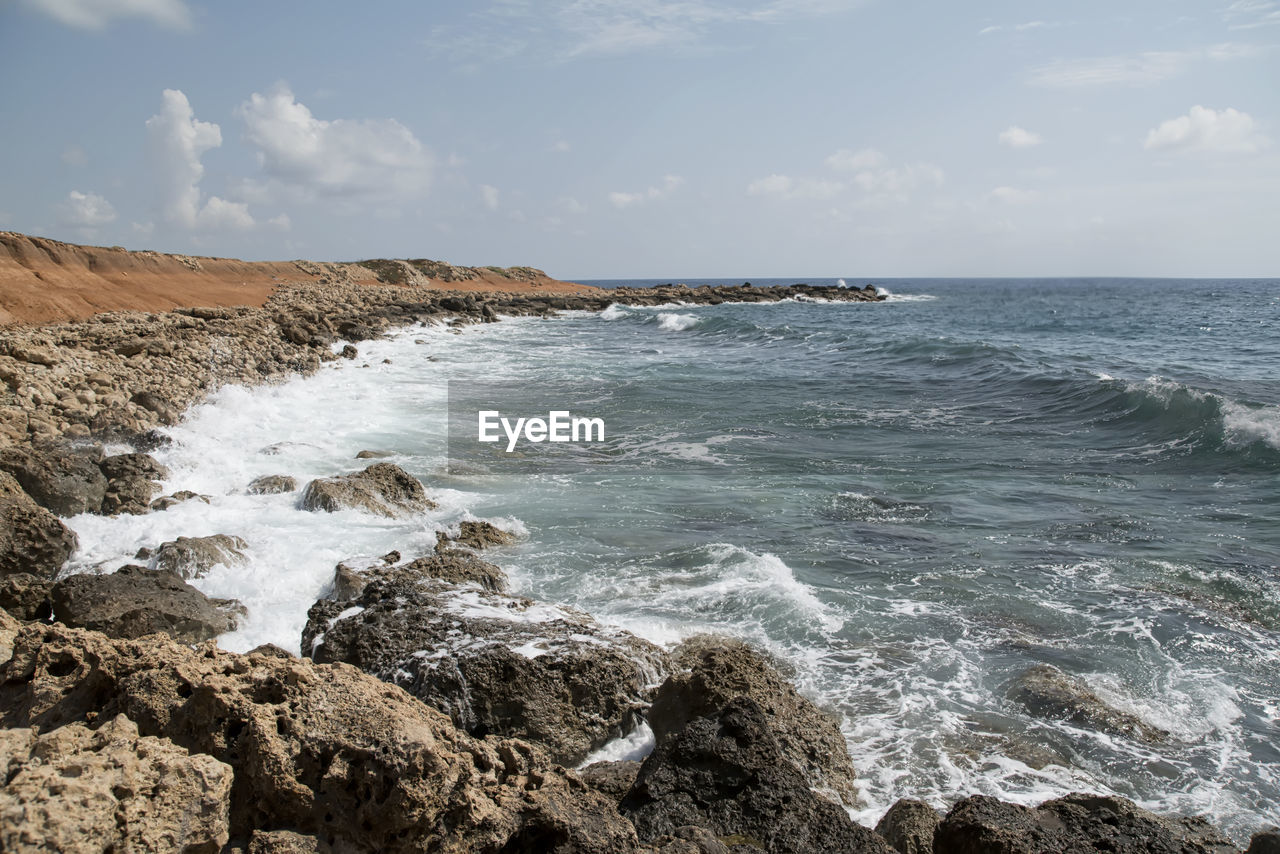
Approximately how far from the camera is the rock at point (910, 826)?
3.80 meters

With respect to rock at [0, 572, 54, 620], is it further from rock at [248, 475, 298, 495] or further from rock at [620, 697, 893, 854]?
rock at [620, 697, 893, 854]

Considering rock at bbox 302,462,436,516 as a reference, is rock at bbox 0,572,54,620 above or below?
below

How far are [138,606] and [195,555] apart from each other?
141cm

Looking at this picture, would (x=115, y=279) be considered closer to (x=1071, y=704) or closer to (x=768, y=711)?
(x=768, y=711)

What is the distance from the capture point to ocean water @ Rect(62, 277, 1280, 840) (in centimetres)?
529

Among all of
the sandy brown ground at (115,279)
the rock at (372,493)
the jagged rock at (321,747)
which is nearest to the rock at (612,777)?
the jagged rock at (321,747)

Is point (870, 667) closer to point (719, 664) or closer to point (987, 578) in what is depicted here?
point (719, 664)

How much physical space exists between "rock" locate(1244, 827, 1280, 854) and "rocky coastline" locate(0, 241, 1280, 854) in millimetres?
21

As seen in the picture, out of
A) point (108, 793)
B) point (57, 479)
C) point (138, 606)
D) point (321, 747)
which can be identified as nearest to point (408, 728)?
point (321, 747)

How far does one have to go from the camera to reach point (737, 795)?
3754 mm

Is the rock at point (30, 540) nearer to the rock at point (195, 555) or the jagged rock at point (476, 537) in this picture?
the rock at point (195, 555)

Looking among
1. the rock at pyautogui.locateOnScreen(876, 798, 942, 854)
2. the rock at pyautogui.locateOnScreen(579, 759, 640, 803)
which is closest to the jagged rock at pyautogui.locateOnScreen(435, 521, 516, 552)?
the rock at pyautogui.locateOnScreen(579, 759, 640, 803)

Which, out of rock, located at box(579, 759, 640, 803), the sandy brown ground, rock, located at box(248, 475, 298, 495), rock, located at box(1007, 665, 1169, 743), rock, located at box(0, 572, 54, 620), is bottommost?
rock, located at box(1007, 665, 1169, 743)

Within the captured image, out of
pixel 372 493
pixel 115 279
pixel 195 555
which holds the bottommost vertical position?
pixel 195 555
